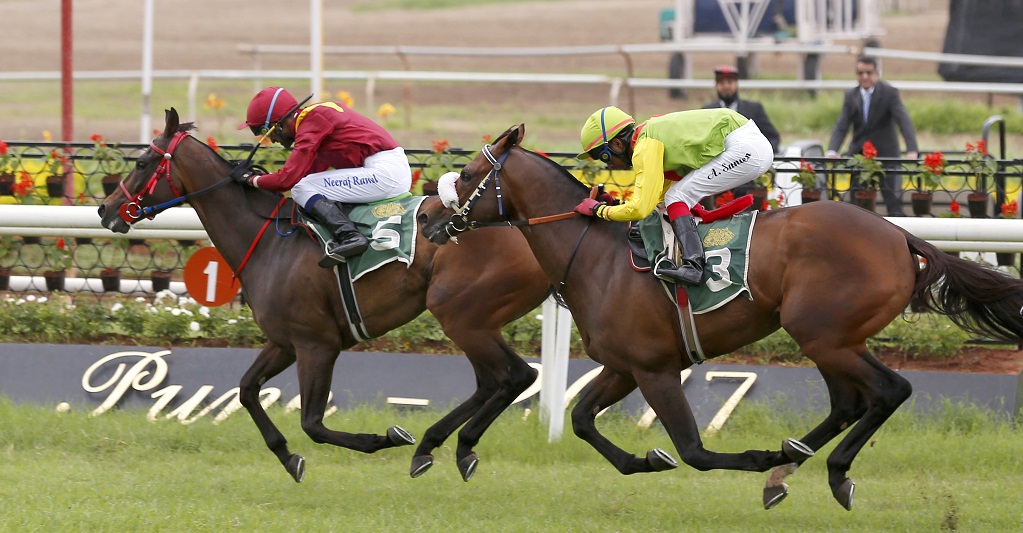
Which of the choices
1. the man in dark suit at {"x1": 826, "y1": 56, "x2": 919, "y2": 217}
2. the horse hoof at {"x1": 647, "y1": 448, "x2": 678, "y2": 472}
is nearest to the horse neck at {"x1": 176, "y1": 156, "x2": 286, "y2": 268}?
the horse hoof at {"x1": 647, "y1": 448, "x2": 678, "y2": 472}

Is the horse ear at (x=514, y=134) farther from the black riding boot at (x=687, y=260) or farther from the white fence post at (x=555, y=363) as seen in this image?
the white fence post at (x=555, y=363)

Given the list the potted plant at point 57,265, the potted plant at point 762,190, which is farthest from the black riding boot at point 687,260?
the potted plant at point 57,265

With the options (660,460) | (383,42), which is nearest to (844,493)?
(660,460)

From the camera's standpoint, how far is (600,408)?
577 cm

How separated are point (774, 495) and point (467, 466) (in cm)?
144

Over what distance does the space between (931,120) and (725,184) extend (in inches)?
518

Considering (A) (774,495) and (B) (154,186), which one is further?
(B) (154,186)

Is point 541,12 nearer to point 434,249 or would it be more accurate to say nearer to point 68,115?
point 68,115

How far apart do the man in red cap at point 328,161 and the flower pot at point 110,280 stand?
2.48 m

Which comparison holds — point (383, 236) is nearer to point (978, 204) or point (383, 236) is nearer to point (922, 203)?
point (922, 203)

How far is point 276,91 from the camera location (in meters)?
6.33

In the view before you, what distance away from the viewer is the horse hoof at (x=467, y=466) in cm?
600

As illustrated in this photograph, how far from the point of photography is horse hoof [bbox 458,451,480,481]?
600cm

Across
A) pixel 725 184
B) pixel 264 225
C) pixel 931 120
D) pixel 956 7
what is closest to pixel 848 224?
pixel 725 184
